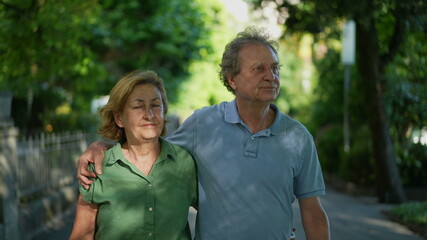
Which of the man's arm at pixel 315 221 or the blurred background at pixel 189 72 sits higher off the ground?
the blurred background at pixel 189 72

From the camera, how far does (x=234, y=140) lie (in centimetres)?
335

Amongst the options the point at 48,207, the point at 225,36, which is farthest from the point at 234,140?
the point at 225,36

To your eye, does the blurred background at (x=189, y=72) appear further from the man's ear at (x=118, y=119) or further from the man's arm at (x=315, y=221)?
the man's arm at (x=315, y=221)

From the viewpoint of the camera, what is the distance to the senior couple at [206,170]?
10.4 feet

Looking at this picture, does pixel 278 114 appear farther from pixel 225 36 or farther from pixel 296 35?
pixel 225 36

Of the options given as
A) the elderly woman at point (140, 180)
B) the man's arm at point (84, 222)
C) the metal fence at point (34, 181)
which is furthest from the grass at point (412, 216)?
the man's arm at point (84, 222)

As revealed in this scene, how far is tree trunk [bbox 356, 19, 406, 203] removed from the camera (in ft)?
40.3

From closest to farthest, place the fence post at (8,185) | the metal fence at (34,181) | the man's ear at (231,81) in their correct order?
the man's ear at (231,81) < the fence post at (8,185) < the metal fence at (34,181)

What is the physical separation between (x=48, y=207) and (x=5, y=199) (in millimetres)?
2018

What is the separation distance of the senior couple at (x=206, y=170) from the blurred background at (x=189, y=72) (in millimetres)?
525

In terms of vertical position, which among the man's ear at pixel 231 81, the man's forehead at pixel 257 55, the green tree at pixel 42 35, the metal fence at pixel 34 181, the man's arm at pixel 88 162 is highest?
the green tree at pixel 42 35

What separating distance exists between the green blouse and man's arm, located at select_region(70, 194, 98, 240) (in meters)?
0.03

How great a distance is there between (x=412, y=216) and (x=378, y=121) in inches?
109

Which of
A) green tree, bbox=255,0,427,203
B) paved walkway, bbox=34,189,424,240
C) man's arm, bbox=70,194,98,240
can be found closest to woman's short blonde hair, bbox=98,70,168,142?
man's arm, bbox=70,194,98,240
